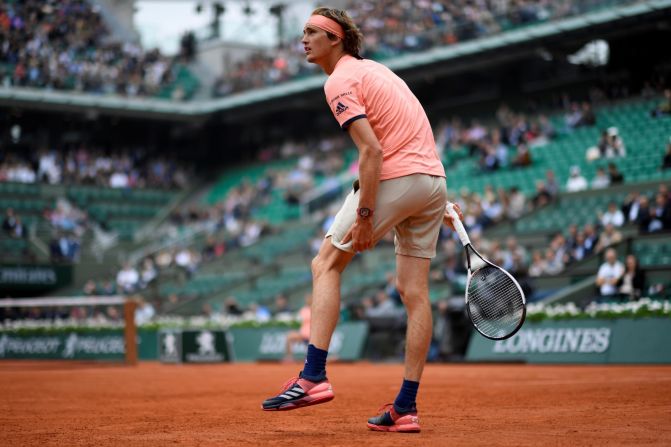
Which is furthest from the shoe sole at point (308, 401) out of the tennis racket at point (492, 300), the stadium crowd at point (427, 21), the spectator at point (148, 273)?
the spectator at point (148, 273)

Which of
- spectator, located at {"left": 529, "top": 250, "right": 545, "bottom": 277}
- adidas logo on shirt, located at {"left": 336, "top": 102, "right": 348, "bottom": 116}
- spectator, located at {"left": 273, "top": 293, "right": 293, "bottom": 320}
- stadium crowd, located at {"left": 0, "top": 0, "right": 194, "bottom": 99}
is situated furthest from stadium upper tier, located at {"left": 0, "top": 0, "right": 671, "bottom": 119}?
adidas logo on shirt, located at {"left": 336, "top": 102, "right": 348, "bottom": 116}

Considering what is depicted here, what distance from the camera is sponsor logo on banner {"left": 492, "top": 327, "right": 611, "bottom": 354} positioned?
16.1m

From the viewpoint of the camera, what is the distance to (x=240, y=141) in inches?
1633

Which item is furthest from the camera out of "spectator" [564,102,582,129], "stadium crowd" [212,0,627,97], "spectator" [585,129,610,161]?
"stadium crowd" [212,0,627,97]

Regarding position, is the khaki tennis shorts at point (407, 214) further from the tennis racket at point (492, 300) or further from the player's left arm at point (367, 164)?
the tennis racket at point (492, 300)

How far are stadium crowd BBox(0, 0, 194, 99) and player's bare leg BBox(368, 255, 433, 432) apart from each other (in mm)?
30565

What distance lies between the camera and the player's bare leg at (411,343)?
18.2 feet

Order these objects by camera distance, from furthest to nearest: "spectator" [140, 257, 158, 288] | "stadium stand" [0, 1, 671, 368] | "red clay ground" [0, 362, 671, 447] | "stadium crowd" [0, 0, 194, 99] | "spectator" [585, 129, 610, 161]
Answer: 1. "stadium crowd" [0, 0, 194, 99]
2. "spectator" [140, 257, 158, 288]
3. "spectator" [585, 129, 610, 161]
4. "stadium stand" [0, 1, 671, 368]
5. "red clay ground" [0, 362, 671, 447]

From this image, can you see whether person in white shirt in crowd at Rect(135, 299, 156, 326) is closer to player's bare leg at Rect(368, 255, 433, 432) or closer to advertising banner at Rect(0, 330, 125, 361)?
advertising banner at Rect(0, 330, 125, 361)

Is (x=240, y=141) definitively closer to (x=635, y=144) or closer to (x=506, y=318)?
(x=635, y=144)

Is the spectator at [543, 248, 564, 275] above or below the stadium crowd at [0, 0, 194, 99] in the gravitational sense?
below

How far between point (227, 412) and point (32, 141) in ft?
107

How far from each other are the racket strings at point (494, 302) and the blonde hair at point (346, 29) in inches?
61.7

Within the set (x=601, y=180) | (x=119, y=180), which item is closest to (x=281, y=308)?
(x=601, y=180)
